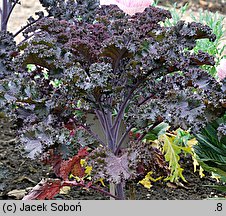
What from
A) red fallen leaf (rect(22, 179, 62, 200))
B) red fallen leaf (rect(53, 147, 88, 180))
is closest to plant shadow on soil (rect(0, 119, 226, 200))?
red fallen leaf (rect(53, 147, 88, 180))

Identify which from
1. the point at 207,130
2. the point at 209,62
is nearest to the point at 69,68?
the point at 209,62

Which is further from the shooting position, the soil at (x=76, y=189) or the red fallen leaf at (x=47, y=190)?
the soil at (x=76, y=189)

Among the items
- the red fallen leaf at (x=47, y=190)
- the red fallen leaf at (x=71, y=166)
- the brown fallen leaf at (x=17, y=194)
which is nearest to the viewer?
the red fallen leaf at (x=47, y=190)

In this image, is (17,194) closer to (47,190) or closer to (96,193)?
(96,193)

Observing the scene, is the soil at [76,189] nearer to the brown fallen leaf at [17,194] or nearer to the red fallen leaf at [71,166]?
the brown fallen leaf at [17,194]

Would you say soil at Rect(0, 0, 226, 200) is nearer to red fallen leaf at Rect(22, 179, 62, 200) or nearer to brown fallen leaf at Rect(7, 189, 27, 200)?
brown fallen leaf at Rect(7, 189, 27, 200)

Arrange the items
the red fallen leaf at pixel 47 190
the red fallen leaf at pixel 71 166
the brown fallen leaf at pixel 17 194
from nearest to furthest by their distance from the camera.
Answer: the red fallen leaf at pixel 47 190
the red fallen leaf at pixel 71 166
the brown fallen leaf at pixel 17 194

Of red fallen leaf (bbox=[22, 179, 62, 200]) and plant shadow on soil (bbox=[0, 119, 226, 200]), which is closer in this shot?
red fallen leaf (bbox=[22, 179, 62, 200])

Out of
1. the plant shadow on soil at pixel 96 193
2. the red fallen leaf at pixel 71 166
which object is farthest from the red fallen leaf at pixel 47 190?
the plant shadow on soil at pixel 96 193

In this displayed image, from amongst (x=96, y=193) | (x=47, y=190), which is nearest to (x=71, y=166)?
(x=47, y=190)

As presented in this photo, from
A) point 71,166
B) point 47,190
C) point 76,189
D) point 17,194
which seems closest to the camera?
point 47,190

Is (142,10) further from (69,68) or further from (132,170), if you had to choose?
(132,170)

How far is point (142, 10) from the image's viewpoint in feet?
6.31

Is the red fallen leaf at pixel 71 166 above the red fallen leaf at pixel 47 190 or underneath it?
above
